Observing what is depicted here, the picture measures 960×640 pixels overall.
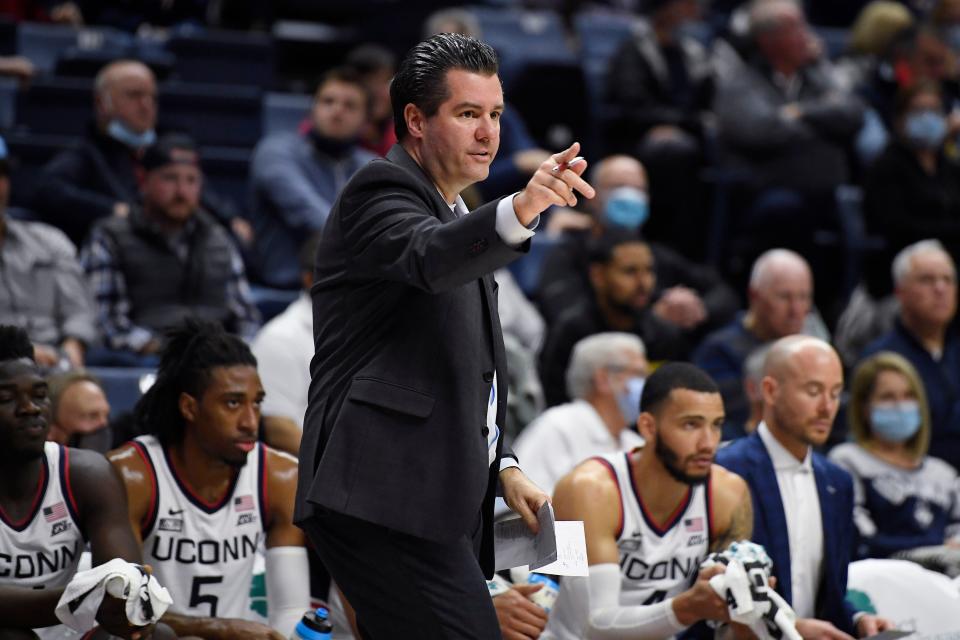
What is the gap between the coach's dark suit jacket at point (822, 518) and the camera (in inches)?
180

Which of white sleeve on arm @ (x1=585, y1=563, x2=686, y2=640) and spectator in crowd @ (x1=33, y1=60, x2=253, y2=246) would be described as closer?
white sleeve on arm @ (x1=585, y1=563, x2=686, y2=640)

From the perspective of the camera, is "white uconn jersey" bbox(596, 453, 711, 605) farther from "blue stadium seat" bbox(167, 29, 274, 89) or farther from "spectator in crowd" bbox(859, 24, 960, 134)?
"blue stadium seat" bbox(167, 29, 274, 89)

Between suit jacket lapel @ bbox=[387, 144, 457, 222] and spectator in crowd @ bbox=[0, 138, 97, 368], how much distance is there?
3.27 meters

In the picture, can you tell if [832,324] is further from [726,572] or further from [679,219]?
[726,572]

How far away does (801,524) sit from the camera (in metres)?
4.70

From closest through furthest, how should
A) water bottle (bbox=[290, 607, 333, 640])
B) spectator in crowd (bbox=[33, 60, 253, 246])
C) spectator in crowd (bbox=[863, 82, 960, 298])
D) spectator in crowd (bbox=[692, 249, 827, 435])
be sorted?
water bottle (bbox=[290, 607, 333, 640]) → spectator in crowd (bbox=[692, 249, 827, 435]) → spectator in crowd (bbox=[33, 60, 253, 246]) → spectator in crowd (bbox=[863, 82, 960, 298])

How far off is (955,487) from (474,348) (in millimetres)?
3779

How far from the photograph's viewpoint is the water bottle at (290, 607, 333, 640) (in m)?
3.42

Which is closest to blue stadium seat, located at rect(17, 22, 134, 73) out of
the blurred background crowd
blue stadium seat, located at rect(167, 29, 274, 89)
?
the blurred background crowd

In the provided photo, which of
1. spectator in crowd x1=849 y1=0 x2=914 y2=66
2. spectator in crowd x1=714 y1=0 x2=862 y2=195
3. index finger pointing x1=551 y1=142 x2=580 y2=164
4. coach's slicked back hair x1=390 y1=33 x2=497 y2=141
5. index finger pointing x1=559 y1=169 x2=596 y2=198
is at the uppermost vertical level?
spectator in crowd x1=849 y1=0 x2=914 y2=66

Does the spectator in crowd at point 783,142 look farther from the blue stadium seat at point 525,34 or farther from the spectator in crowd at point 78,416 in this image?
the spectator in crowd at point 78,416

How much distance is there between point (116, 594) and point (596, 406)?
2764 mm

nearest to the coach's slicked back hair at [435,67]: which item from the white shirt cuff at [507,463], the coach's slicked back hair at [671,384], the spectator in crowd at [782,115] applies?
the white shirt cuff at [507,463]

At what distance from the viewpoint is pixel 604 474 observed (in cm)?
445
